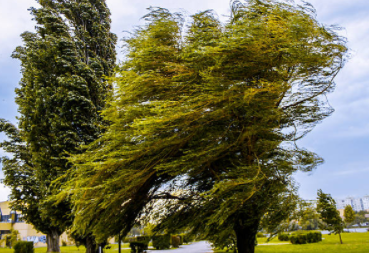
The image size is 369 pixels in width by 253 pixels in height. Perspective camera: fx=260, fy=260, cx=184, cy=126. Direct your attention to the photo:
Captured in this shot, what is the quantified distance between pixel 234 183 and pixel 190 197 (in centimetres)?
259

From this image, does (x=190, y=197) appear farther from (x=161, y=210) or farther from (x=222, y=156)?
(x=222, y=156)

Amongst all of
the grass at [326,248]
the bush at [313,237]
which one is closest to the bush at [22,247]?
the grass at [326,248]

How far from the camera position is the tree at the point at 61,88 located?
942cm

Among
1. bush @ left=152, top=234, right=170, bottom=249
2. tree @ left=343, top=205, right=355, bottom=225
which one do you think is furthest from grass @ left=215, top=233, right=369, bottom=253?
tree @ left=343, top=205, right=355, bottom=225

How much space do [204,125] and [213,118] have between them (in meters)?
0.29

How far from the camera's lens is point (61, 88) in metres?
9.49

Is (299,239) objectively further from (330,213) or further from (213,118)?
(213,118)

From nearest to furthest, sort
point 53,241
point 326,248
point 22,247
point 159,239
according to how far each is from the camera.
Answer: point 159,239 < point 326,248 < point 22,247 < point 53,241

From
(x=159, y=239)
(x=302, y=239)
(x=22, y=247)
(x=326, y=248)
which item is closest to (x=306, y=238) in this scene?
(x=302, y=239)

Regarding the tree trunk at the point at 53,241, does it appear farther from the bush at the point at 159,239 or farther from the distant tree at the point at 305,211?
the distant tree at the point at 305,211

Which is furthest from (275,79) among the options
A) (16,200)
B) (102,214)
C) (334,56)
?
(16,200)

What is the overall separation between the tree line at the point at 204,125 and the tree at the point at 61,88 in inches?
4.6

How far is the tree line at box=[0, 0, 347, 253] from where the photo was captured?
18.0 ft

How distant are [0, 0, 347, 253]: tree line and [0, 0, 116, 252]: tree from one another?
4.6 inches
